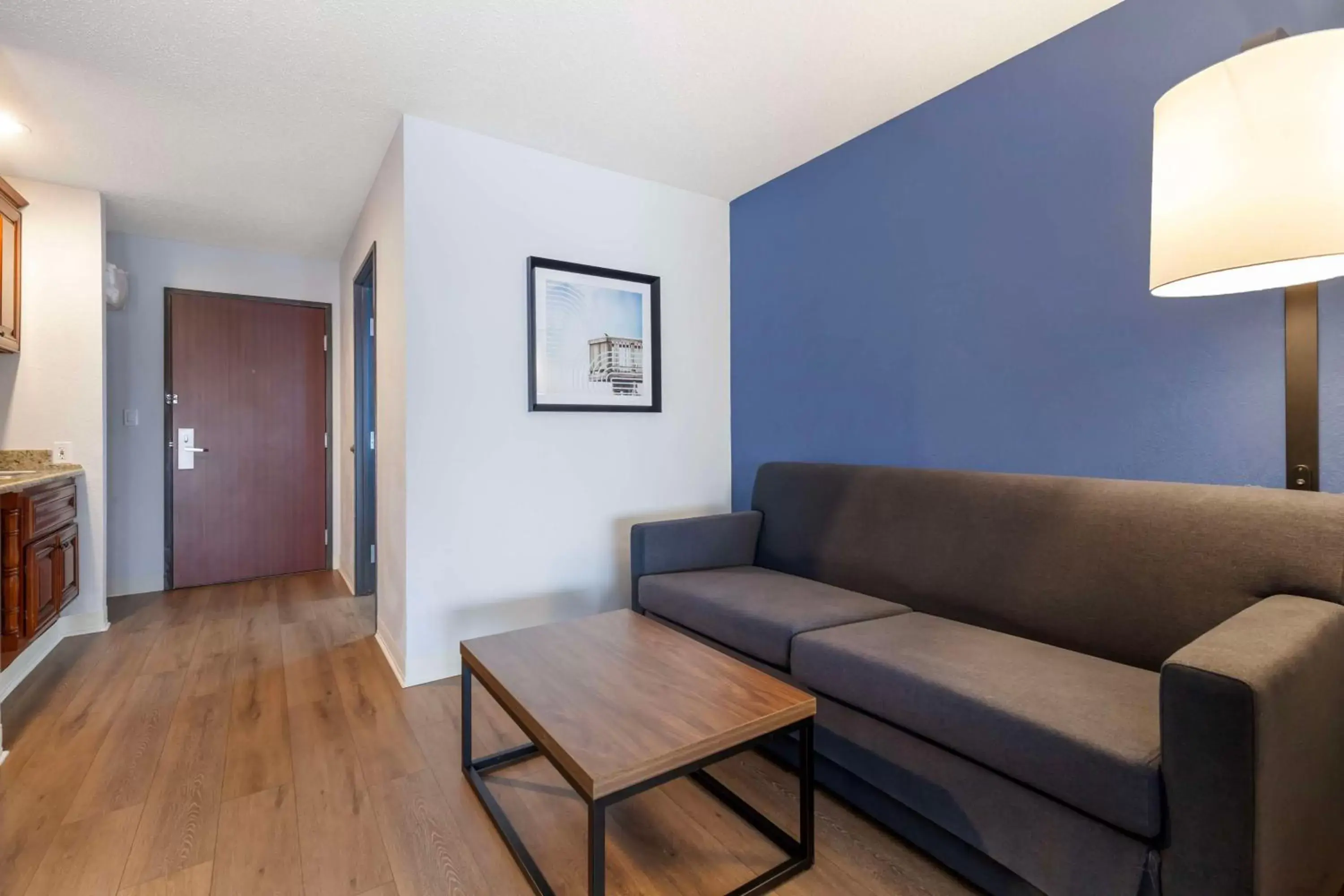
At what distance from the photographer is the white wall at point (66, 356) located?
3.03 m

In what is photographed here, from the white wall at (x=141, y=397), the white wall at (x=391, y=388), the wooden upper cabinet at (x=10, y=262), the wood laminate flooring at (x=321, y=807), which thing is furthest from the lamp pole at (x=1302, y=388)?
the white wall at (x=141, y=397)

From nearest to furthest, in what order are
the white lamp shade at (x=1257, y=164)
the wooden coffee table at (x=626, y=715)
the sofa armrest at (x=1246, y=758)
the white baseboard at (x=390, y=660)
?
the sofa armrest at (x=1246, y=758), the white lamp shade at (x=1257, y=164), the wooden coffee table at (x=626, y=715), the white baseboard at (x=390, y=660)

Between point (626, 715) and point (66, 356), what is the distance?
368cm

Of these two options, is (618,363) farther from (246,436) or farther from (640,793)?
(246,436)

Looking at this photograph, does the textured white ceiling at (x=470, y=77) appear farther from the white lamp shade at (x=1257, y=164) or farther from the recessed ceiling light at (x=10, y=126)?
the white lamp shade at (x=1257, y=164)

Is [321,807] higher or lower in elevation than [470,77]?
lower

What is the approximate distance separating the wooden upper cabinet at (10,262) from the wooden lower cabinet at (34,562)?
737mm

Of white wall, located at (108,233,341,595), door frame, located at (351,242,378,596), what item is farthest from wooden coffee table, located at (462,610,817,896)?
white wall, located at (108,233,341,595)

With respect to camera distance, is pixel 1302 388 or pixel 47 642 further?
pixel 47 642

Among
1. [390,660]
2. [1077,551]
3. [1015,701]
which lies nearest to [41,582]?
[390,660]

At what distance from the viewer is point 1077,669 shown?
144 cm

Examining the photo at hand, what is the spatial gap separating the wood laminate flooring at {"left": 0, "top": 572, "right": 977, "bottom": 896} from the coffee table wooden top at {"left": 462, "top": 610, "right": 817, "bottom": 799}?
1.28 feet

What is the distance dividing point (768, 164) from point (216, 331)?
3.82m

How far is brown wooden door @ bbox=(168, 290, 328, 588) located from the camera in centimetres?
401
